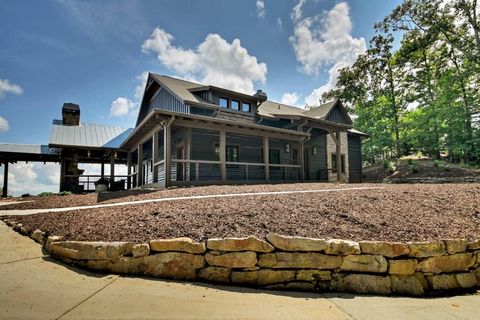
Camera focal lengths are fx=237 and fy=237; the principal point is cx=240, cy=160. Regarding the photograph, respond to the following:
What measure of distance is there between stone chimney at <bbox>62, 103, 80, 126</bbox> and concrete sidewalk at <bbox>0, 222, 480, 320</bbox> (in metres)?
19.3

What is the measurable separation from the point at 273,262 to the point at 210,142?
11.0 metres

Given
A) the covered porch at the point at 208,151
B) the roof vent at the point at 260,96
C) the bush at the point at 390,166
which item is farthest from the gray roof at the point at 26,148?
the bush at the point at 390,166

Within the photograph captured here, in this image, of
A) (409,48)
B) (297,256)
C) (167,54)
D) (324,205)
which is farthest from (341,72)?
(297,256)

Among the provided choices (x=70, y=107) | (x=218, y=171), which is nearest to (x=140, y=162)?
(x=218, y=171)

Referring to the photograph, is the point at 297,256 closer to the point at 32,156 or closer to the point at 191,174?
the point at 191,174

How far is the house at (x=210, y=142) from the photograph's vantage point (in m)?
11.9

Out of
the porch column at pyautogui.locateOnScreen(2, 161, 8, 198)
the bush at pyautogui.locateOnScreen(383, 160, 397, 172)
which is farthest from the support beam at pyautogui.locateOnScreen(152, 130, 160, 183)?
the bush at pyautogui.locateOnScreen(383, 160, 397, 172)

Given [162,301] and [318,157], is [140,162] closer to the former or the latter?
[318,157]

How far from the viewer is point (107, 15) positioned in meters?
9.56

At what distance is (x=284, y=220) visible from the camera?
3.96 metres

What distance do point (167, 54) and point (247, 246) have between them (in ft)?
40.2

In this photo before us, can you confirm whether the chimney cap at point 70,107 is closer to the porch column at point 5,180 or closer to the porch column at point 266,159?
the porch column at point 5,180

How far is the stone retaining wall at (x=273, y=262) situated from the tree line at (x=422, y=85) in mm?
21605

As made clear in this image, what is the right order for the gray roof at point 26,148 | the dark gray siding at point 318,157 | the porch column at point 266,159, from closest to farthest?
the porch column at point 266,159
the gray roof at point 26,148
the dark gray siding at point 318,157
